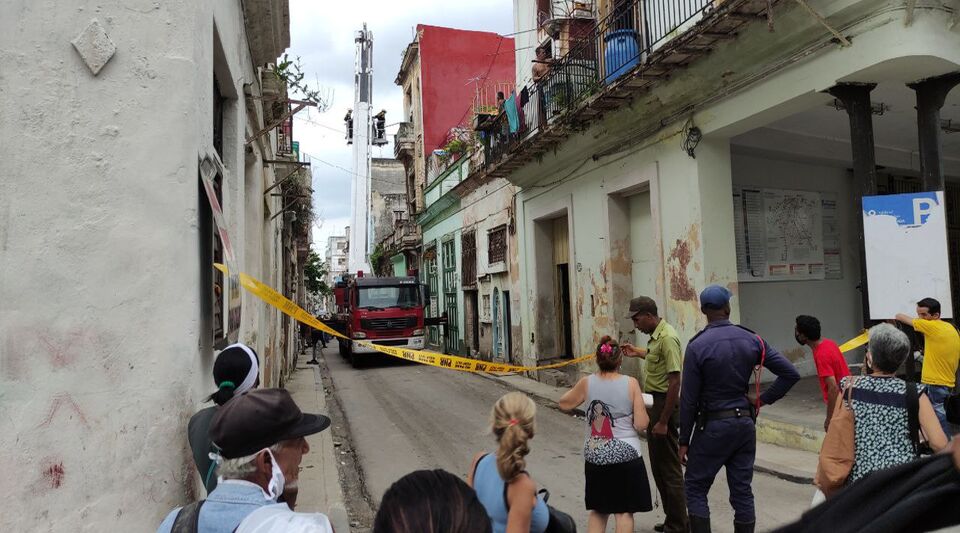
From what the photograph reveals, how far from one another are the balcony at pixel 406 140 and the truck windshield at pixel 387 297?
400 inches

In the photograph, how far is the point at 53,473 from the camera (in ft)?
10.9

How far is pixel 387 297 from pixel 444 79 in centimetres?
1062

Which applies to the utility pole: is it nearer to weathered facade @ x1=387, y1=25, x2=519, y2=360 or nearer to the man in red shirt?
weathered facade @ x1=387, y1=25, x2=519, y2=360

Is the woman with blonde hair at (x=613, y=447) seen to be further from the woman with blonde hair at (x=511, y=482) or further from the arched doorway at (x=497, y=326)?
the arched doorway at (x=497, y=326)

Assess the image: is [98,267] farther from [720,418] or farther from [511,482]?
[720,418]

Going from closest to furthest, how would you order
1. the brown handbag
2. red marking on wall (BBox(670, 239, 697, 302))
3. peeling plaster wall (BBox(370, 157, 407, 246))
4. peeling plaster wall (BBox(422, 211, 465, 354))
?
the brown handbag → red marking on wall (BBox(670, 239, 697, 302)) → peeling plaster wall (BBox(422, 211, 465, 354)) → peeling plaster wall (BBox(370, 157, 407, 246))

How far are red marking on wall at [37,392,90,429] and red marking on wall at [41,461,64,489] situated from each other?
21cm

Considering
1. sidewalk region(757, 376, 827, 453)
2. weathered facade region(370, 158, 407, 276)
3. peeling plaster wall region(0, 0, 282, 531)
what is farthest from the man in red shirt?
weathered facade region(370, 158, 407, 276)

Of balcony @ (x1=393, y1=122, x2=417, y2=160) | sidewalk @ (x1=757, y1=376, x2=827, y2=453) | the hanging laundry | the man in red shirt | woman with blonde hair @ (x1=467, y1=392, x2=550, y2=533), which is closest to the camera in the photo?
woman with blonde hair @ (x1=467, y1=392, x2=550, y2=533)

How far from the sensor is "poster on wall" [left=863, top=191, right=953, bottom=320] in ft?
19.9

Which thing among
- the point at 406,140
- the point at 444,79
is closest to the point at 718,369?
the point at 444,79

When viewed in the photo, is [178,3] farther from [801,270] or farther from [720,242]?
[801,270]

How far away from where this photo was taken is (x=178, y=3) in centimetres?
383

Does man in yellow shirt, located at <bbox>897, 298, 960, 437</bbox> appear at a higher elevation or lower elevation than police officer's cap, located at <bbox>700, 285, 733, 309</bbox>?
lower
